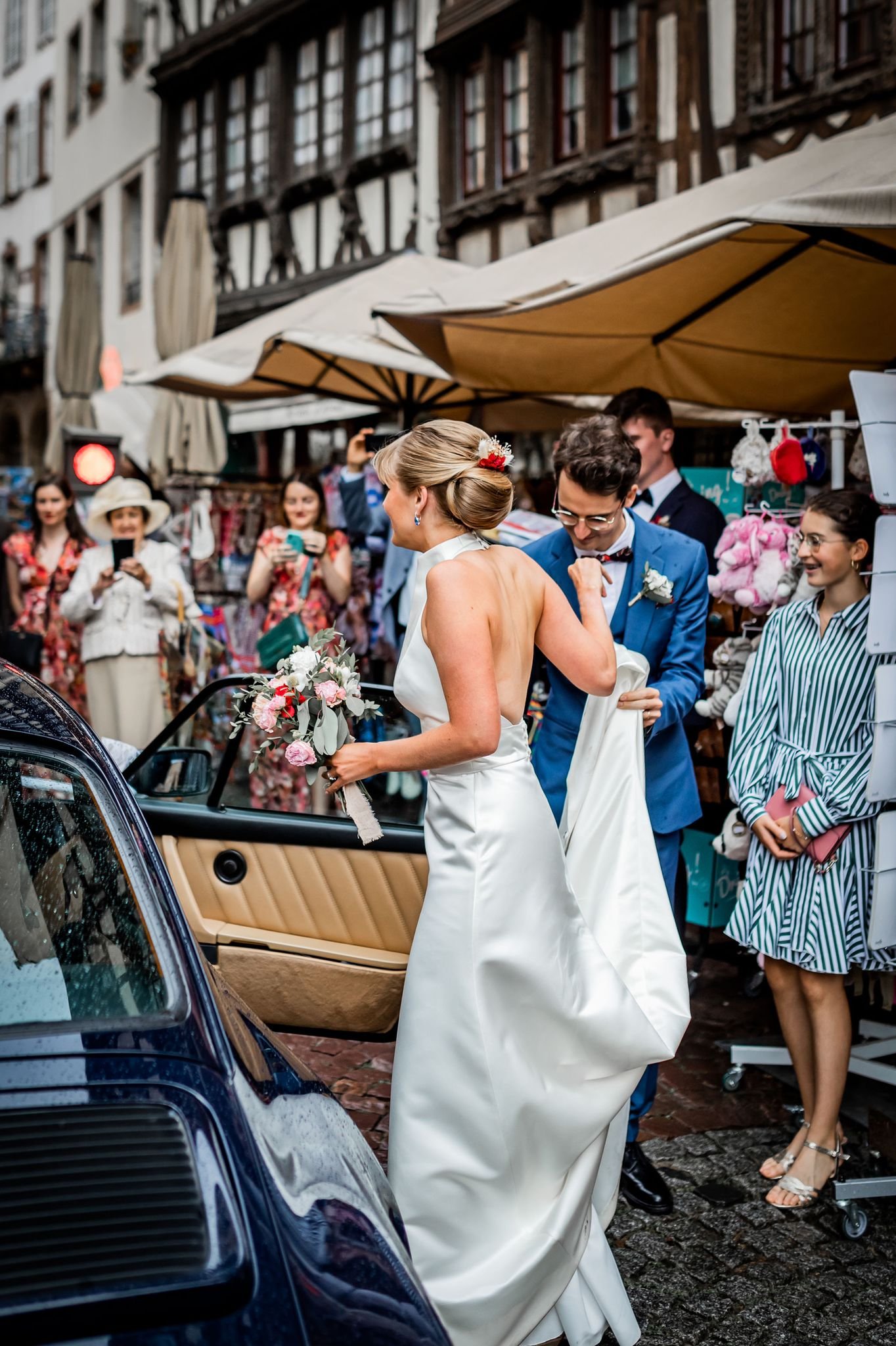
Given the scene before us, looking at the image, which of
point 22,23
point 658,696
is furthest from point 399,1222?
point 22,23

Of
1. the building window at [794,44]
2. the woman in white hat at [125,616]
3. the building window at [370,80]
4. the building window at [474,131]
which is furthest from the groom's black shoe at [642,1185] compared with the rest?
the building window at [370,80]

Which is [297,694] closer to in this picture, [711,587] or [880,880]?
[880,880]

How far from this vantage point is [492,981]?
294 cm

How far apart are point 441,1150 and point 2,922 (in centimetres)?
122

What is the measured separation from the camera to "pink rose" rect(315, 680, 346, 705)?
3.01m

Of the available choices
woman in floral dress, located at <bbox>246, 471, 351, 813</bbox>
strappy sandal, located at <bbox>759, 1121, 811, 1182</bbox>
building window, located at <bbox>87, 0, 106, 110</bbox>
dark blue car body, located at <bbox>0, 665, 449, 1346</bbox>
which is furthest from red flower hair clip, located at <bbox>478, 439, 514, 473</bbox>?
building window, located at <bbox>87, 0, 106, 110</bbox>

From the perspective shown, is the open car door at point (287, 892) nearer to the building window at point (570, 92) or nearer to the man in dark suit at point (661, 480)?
the man in dark suit at point (661, 480)

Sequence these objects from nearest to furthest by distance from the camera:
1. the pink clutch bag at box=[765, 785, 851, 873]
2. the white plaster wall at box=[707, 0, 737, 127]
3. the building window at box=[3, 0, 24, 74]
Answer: the pink clutch bag at box=[765, 785, 851, 873] → the white plaster wall at box=[707, 0, 737, 127] → the building window at box=[3, 0, 24, 74]

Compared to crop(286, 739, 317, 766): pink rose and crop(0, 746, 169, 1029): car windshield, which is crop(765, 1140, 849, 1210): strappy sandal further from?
crop(0, 746, 169, 1029): car windshield

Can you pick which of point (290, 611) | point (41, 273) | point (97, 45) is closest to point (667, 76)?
point (290, 611)

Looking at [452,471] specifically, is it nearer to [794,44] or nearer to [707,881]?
[707,881]

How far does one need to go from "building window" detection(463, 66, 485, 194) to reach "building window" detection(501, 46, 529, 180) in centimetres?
34

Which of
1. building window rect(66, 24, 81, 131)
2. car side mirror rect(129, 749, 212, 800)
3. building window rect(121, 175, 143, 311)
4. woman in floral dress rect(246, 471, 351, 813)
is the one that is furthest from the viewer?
building window rect(66, 24, 81, 131)

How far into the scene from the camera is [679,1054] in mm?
5137
